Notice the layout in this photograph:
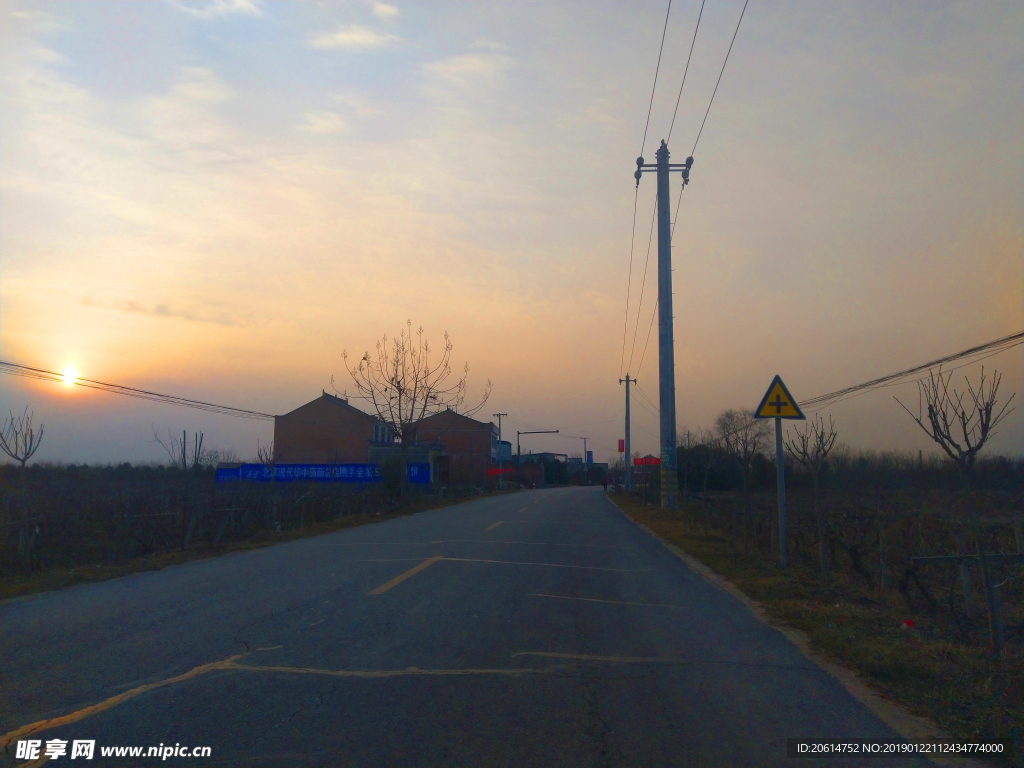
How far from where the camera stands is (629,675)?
6.07 meters

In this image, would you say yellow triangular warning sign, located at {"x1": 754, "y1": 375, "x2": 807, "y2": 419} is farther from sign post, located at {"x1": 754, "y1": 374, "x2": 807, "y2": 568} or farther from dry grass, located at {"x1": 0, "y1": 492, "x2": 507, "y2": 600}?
dry grass, located at {"x1": 0, "y1": 492, "x2": 507, "y2": 600}

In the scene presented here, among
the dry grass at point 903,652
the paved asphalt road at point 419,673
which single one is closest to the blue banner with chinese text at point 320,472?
the paved asphalt road at point 419,673

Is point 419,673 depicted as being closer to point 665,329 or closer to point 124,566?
point 124,566

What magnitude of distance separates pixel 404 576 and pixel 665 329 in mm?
18882

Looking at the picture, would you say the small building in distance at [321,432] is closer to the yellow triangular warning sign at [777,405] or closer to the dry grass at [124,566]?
the dry grass at [124,566]

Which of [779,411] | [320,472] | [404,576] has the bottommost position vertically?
[404,576]

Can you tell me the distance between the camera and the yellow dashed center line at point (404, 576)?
9.83 metres

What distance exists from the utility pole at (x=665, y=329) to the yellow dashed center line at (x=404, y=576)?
16082mm

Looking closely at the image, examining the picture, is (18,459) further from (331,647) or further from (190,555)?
(331,647)

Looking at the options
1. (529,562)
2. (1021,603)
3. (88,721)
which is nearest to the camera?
(88,721)

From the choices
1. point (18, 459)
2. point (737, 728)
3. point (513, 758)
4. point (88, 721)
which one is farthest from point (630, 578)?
point (18, 459)

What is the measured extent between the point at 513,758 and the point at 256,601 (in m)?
5.80

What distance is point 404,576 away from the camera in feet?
36.6

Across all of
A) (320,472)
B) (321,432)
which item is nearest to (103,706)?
(320,472)
